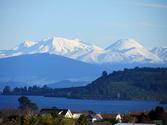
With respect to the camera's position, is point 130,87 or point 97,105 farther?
point 130,87

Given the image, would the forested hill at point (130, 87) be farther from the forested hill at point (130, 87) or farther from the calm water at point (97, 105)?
the calm water at point (97, 105)

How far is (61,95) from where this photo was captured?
13500 centimetres

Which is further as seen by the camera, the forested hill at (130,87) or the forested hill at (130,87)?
the forested hill at (130,87)

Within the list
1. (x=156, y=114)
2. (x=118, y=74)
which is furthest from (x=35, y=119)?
(x=118, y=74)

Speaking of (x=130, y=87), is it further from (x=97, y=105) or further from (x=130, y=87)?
(x=97, y=105)

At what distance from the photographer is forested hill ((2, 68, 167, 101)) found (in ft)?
383

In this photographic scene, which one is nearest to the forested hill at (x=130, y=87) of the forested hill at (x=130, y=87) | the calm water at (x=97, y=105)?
the forested hill at (x=130, y=87)

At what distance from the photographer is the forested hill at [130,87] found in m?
117

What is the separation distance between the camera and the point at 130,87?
121 metres

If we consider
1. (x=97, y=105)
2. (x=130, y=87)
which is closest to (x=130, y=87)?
(x=130, y=87)

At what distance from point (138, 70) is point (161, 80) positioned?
1202cm

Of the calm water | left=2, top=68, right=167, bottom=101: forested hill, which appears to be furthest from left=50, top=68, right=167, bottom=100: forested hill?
the calm water

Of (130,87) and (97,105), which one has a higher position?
(130,87)

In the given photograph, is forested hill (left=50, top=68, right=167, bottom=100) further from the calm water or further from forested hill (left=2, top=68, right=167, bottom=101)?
the calm water
